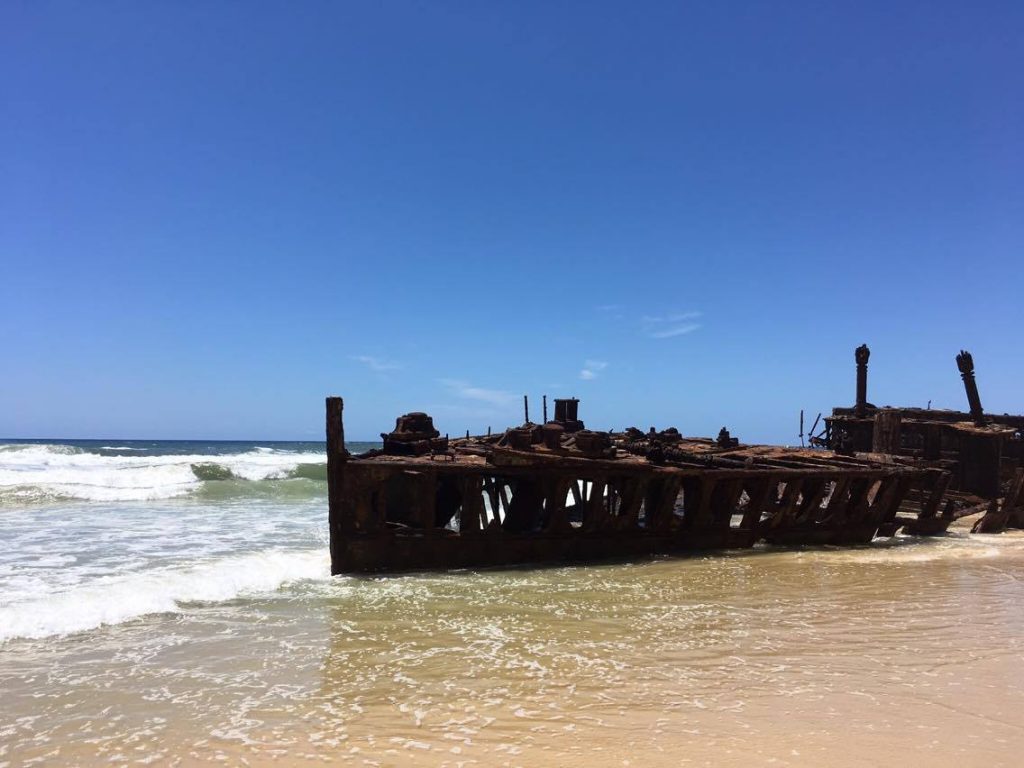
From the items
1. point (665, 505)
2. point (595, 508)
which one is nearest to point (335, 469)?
point (595, 508)

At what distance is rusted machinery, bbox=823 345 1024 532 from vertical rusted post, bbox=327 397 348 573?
1499 centimetres

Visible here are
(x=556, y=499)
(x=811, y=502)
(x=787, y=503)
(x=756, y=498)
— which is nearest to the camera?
(x=556, y=499)

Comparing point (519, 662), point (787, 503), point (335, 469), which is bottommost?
point (519, 662)

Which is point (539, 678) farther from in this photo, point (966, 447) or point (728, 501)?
point (966, 447)

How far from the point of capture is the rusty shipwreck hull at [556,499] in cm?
1070

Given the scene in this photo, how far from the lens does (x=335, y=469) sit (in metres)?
10.4

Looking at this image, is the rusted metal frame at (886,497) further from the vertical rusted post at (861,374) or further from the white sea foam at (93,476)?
the white sea foam at (93,476)

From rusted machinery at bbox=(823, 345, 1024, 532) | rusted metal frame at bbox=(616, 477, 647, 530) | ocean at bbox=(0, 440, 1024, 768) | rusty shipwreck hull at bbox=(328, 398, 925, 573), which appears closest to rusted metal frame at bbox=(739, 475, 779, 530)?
rusty shipwreck hull at bbox=(328, 398, 925, 573)

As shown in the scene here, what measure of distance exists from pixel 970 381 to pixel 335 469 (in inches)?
1014

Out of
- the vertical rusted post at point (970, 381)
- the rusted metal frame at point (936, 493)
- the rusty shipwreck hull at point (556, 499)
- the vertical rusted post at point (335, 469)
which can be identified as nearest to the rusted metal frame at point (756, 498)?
the rusty shipwreck hull at point (556, 499)

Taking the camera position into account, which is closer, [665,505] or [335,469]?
[335,469]

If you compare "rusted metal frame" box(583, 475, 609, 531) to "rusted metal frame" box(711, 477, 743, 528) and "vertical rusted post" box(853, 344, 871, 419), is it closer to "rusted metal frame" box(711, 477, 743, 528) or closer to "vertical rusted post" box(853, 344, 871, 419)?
"rusted metal frame" box(711, 477, 743, 528)

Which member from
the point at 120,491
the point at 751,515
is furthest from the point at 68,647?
the point at 120,491

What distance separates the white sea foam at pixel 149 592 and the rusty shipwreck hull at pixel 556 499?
1473 mm
